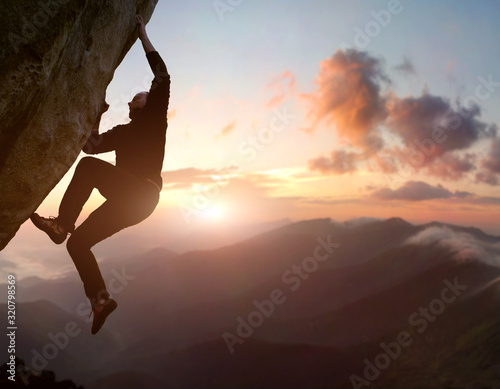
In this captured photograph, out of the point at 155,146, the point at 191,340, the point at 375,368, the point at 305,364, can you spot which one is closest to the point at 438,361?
the point at 375,368

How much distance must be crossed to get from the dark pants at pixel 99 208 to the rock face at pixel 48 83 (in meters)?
0.60

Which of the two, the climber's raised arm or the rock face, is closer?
the rock face

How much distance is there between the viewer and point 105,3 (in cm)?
447

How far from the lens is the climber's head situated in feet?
15.2

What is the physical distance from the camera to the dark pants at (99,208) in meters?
4.02

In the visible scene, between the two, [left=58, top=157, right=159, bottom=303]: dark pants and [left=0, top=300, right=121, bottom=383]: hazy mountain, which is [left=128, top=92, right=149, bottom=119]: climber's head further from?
[left=0, top=300, right=121, bottom=383]: hazy mountain

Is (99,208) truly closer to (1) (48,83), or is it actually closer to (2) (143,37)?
(1) (48,83)

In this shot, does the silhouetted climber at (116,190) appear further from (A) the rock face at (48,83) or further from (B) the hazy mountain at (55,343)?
(B) the hazy mountain at (55,343)

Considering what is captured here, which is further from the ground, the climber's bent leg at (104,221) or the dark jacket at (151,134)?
the dark jacket at (151,134)

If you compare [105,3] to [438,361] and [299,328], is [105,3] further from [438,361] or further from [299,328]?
[299,328]
